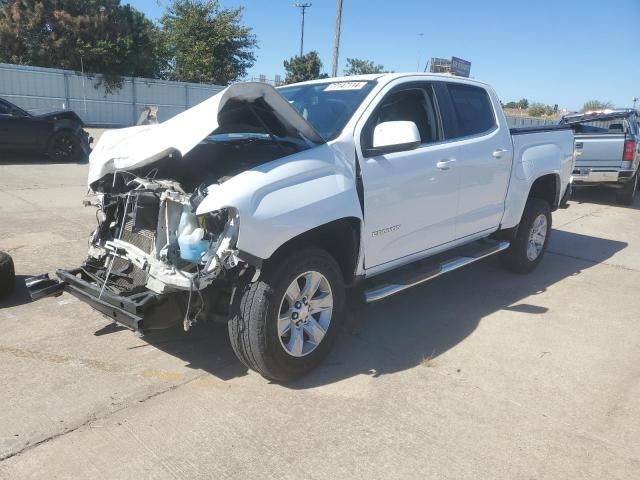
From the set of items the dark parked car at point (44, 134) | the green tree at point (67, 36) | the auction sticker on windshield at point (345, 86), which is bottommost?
the dark parked car at point (44, 134)

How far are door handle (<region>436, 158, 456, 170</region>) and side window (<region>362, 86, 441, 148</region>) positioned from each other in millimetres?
207

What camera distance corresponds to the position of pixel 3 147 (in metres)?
12.4

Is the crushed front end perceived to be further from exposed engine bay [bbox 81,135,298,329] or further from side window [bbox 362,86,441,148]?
side window [bbox 362,86,441,148]

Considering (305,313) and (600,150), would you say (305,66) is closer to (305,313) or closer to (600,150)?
(600,150)

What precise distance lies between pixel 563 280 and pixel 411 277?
282cm

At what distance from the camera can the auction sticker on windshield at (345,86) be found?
13.8 ft

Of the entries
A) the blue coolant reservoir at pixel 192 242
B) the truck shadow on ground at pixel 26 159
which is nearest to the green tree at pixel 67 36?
the truck shadow on ground at pixel 26 159

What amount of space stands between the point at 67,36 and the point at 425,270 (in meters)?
30.3

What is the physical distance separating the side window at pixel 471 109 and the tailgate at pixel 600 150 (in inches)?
258

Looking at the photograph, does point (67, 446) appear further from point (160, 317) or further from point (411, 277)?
point (411, 277)

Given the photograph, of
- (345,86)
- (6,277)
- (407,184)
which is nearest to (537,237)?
(407,184)

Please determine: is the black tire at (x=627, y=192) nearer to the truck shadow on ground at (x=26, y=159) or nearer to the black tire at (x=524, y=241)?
the black tire at (x=524, y=241)

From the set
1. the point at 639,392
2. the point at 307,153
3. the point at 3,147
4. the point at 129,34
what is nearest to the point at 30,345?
the point at 307,153

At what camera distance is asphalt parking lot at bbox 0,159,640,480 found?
275 cm
